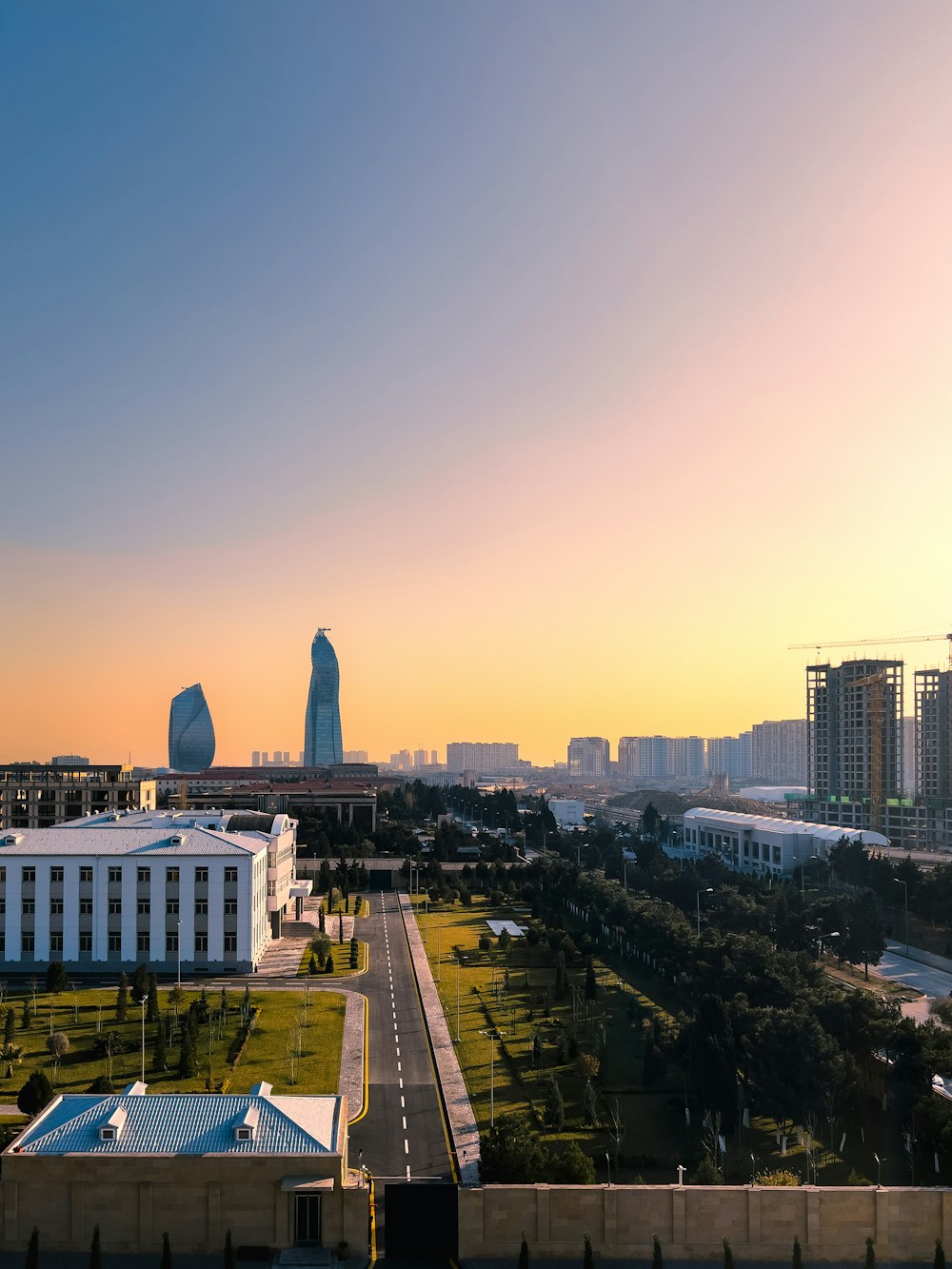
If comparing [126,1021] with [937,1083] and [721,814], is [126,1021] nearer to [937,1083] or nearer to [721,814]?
[937,1083]

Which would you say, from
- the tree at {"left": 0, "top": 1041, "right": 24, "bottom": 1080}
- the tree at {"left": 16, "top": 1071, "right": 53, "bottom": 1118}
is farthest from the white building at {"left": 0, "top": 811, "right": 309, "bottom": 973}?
the tree at {"left": 16, "top": 1071, "right": 53, "bottom": 1118}

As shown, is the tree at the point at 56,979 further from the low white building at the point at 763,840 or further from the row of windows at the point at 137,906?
the low white building at the point at 763,840

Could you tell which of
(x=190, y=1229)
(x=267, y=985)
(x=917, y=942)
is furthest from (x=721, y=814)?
(x=190, y=1229)

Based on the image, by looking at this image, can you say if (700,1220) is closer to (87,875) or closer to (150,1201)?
(150,1201)

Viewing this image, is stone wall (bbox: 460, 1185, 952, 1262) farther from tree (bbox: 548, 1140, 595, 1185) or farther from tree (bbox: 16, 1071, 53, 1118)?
tree (bbox: 16, 1071, 53, 1118)

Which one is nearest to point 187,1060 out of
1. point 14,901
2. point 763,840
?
point 14,901

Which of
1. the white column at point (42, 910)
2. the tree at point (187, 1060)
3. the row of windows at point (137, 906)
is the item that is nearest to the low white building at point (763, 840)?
the row of windows at point (137, 906)
